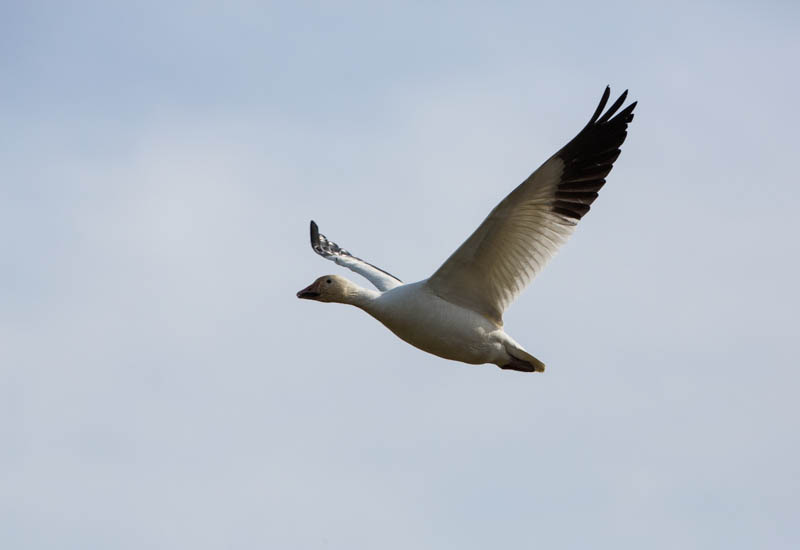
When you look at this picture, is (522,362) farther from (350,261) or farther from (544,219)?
(350,261)

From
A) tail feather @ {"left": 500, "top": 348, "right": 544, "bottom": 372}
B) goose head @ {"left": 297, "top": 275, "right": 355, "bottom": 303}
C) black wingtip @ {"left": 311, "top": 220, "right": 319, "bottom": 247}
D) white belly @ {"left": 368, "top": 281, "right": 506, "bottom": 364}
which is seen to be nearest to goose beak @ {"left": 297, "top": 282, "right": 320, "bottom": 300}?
goose head @ {"left": 297, "top": 275, "right": 355, "bottom": 303}

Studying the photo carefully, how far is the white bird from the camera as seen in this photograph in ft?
46.2

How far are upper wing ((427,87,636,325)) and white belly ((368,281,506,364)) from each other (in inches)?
5.8

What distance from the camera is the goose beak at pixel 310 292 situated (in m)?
15.2

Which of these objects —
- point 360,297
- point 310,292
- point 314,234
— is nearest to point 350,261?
point 314,234

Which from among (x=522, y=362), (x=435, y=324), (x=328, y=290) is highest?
(x=328, y=290)

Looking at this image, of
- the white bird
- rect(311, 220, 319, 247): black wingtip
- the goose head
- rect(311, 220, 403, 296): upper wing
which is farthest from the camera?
rect(311, 220, 319, 247): black wingtip

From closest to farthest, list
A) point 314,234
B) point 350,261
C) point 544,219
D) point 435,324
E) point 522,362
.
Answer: point 435,324 → point 544,219 → point 522,362 → point 350,261 → point 314,234

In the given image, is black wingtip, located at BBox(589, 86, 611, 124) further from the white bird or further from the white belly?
the white belly

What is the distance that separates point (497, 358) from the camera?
14.7 metres

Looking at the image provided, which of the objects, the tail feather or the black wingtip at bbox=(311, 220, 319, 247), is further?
the black wingtip at bbox=(311, 220, 319, 247)

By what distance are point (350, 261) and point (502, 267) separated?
3.89 m

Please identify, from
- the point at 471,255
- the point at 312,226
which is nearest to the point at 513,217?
the point at 471,255

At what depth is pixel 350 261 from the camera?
17.9 m
